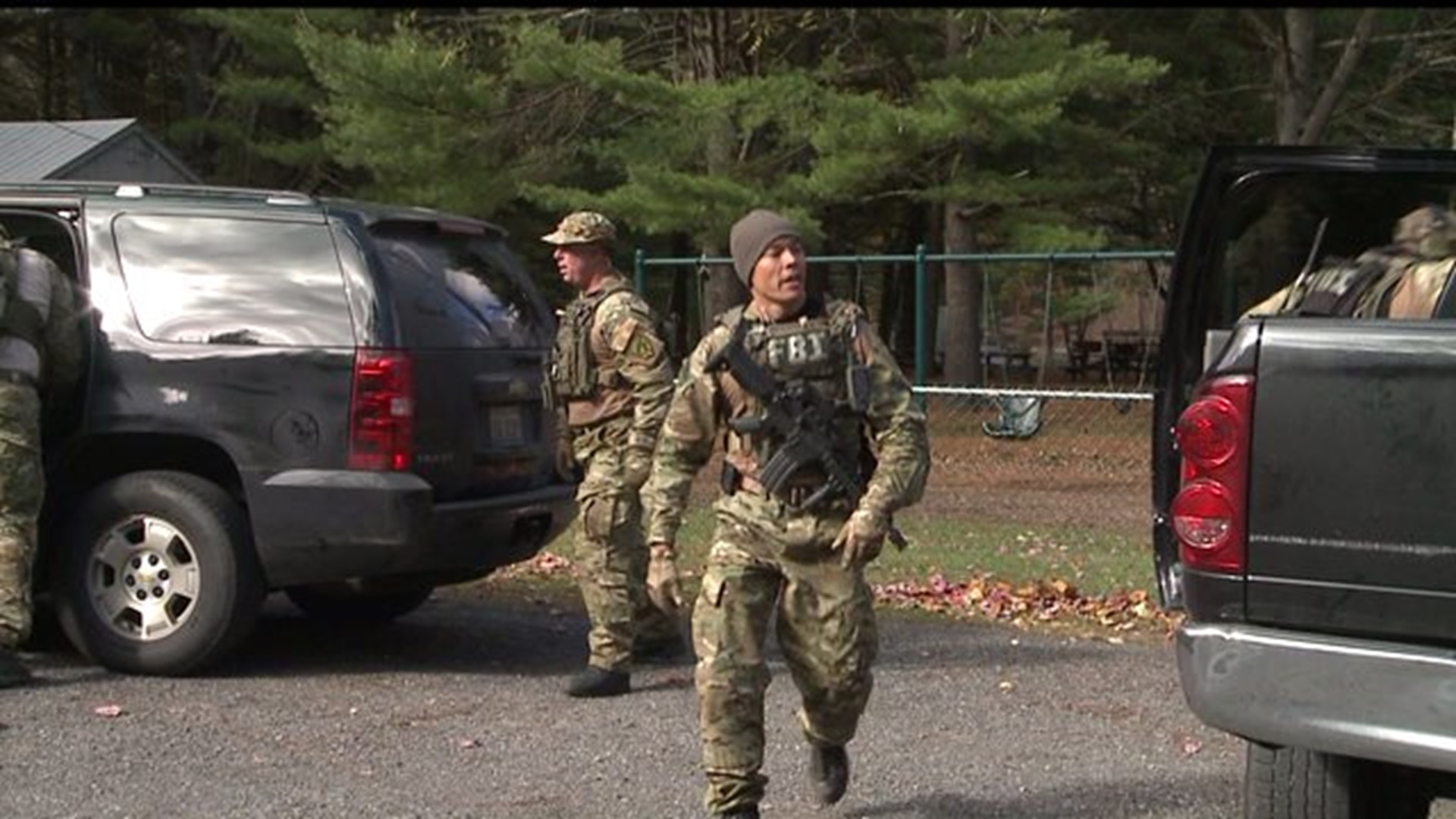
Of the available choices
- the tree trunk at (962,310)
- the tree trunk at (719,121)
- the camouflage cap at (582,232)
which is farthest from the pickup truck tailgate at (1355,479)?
the tree trunk at (962,310)

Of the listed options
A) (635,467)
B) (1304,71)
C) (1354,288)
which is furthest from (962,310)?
(1354,288)

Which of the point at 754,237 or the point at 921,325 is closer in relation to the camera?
the point at 754,237

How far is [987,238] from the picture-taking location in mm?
22109

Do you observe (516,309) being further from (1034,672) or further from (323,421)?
(1034,672)

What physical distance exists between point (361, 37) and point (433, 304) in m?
14.2

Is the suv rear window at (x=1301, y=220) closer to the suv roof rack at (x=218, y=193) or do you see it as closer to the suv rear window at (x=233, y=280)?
the suv rear window at (x=233, y=280)

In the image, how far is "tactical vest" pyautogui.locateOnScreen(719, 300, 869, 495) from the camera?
4.89 metres

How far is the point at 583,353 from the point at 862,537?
2.27 meters

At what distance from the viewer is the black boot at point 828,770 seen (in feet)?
16.5

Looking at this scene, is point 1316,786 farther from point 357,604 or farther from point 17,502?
point 357,604

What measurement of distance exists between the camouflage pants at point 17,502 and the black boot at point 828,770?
3.09 metres

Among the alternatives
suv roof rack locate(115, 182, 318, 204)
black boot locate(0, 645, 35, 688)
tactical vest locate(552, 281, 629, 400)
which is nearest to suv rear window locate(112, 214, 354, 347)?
suv roof rack locate(115, 182, 318, 204)

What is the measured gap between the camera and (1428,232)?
5109mm

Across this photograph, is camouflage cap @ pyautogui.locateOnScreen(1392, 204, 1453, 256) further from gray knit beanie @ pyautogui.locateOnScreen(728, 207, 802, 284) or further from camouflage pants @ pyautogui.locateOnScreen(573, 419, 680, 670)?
camouflage pants @ pyautogui.locateOnScreen(573, 419, 680, 670)
